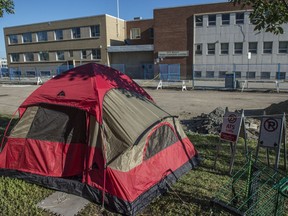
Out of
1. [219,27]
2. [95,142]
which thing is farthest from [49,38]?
[95,142]

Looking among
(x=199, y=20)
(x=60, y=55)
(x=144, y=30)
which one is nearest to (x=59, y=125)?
(x=199, y=20)

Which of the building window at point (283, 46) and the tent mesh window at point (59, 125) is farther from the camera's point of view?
the building window at point (283, 46)

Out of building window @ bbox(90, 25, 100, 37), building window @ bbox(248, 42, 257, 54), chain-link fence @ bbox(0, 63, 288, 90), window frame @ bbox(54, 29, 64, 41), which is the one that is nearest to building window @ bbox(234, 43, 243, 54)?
building window @ bbox(248, 42, 257, 54)

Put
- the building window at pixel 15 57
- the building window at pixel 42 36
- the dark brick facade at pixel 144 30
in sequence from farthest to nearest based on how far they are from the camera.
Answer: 1. the building window at pixel 15 57
2. the building window at pixel 42 36
3. the dark brick facade at pixel 144 30

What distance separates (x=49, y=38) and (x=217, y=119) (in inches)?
1619

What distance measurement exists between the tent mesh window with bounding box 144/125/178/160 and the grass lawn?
731mm

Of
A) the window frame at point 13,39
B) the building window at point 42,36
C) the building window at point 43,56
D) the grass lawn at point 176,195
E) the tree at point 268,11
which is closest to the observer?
the grass lawn at point 176,195

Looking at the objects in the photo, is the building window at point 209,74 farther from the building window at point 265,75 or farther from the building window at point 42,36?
the building window at point 42,36

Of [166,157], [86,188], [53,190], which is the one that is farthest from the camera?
[166,157]

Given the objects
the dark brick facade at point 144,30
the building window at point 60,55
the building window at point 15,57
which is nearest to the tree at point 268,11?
the dark brick facade at point 144,30

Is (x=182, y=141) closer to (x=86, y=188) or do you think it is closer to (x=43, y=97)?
(x=86, y=188)

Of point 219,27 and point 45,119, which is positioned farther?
point 219,27

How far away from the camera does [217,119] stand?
9.32m

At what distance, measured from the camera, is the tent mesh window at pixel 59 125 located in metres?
5.14
